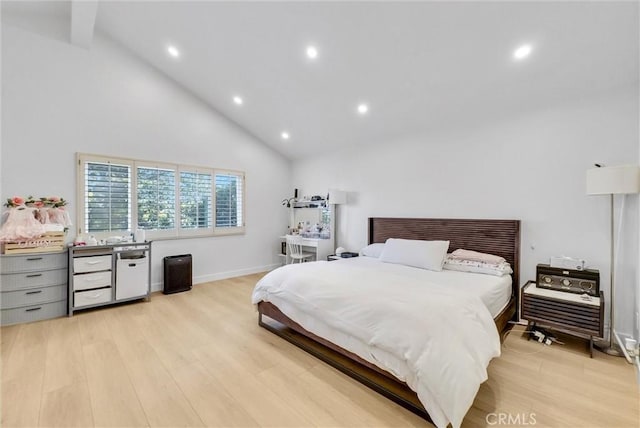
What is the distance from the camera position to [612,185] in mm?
2430

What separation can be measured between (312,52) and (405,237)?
9.30ft

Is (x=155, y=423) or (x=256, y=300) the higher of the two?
(x=256, y=300)

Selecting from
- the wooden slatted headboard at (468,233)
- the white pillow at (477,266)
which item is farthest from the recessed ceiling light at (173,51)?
the white pillow at (477,266)

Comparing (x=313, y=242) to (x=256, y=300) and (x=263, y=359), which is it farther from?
(x=263, y=359)

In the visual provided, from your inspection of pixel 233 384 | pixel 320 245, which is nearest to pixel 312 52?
pixel 320 245

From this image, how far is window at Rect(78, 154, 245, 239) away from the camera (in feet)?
12.6

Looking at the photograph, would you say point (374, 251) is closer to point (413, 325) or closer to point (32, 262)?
point (413, 325)

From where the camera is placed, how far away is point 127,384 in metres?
2.03

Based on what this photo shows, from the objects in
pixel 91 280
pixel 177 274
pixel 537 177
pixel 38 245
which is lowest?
pixel 177 274

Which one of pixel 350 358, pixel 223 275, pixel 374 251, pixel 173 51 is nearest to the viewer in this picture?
pixel 350 358

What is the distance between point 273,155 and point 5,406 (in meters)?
4.98

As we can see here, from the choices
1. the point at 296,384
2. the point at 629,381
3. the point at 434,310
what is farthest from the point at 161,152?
the point at 629,381

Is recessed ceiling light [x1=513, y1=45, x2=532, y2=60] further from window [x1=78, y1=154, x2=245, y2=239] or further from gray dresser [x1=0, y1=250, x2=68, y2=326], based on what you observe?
gray dresser [x1=0, y1=250, x2=68, y2=326]

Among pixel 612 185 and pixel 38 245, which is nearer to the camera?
pixel 612 185
